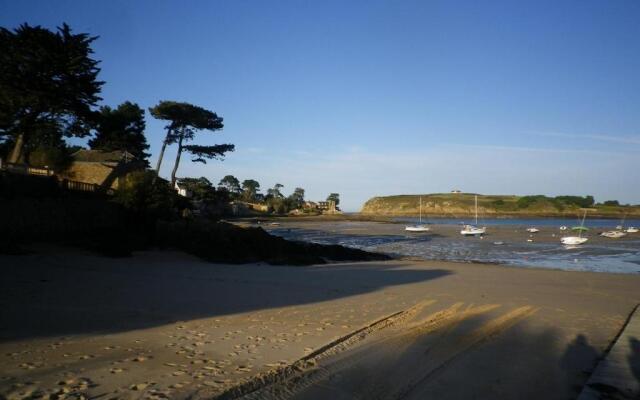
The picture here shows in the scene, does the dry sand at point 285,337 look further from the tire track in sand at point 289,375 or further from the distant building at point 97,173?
the distant building at point 97,173

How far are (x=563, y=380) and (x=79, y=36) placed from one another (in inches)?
1173

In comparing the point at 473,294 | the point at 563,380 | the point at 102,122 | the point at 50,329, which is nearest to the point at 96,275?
the point at 50,329

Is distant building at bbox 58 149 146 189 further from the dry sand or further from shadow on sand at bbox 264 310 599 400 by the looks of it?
shadow on sand at bbox 264 310 599 400

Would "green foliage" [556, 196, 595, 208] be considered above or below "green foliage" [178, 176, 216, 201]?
above

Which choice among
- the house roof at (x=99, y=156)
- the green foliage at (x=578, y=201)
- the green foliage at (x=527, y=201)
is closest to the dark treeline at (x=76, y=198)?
the house roof at (x=99, y=156)

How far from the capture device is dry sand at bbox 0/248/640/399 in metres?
5.26

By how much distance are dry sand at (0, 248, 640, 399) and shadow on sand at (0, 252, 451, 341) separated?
62 mm

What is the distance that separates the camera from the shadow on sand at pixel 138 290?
791cm

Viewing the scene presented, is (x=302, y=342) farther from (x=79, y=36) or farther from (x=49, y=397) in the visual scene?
(x=79, y=36)

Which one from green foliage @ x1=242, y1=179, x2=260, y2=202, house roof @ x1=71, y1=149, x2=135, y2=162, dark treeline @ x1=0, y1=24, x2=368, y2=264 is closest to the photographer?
dark treeline @ x1=0, y1=24, x2=368, y2=264

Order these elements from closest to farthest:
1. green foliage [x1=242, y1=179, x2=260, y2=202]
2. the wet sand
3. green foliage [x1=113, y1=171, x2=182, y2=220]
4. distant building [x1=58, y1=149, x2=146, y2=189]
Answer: green foliage [x1=113, y1=171, x2=182, y2=220]
distant building [x1=58, y1=149, x2=146, y2=189]
the wet sand
green foliage [x1=242, y1=179, x2=260, y2=202]

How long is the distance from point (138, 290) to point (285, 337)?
5580 millimetres

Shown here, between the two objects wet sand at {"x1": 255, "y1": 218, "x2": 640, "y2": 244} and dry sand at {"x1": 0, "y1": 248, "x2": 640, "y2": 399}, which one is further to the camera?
wet sand at {"x1": 255, "y1": 218, "x2": 640, "y2": 244}

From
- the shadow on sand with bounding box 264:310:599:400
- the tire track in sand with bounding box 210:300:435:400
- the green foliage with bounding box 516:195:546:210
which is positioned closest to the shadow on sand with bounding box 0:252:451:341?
the tire track in sand with bounding box 210:300:435:400
